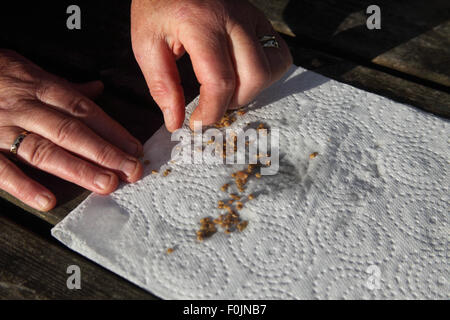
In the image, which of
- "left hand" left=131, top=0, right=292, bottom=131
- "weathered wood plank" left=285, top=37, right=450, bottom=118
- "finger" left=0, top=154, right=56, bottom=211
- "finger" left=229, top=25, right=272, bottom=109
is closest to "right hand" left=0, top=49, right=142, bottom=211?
"finger" left=0, top=154, right=56, bottom=211

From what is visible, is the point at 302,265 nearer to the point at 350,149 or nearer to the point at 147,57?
the point at 350,149

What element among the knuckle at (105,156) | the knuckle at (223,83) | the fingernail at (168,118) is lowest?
the knuckle at (105,156)

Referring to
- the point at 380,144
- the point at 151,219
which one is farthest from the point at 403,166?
the point at 151,219

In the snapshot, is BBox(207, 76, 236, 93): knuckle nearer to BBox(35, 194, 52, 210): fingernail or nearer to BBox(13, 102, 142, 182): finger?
BBox(13, 102, 142, 182): finger

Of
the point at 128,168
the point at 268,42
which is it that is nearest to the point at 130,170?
Answer: the point at 128,168

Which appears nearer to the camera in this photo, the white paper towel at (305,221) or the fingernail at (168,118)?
the white paper towel at (305,221)

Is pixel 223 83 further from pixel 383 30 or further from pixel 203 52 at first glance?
pixel 383 30

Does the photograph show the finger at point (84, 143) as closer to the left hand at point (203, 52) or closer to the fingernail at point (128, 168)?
the fingernail at point (128, 168)

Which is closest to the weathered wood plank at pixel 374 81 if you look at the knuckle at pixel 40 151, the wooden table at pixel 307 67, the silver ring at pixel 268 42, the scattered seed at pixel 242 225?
the wooden table at pixel 307 67
